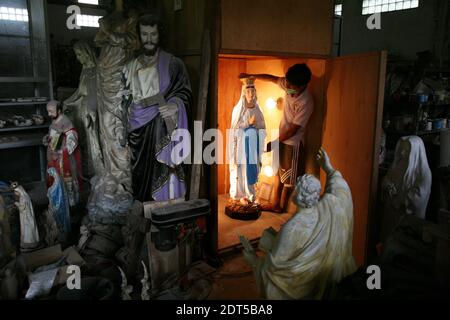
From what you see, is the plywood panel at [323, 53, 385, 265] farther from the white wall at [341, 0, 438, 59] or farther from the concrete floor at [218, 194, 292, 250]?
the white wall at [341, 0, 438, 59]

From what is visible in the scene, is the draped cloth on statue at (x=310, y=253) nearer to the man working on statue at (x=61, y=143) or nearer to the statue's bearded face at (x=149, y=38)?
the statue's bearded face at (x=149, y=38)

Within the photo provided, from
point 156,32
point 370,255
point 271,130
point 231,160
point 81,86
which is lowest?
point 370,255

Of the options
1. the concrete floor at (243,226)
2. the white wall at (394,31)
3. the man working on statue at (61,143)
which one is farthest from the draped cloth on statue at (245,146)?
the white wall at (394,31)

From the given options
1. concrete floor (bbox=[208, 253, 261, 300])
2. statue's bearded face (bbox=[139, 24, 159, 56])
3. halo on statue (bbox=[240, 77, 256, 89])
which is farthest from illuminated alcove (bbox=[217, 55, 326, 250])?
statue's bearded face (bbox=[139, 24, 159, 56])

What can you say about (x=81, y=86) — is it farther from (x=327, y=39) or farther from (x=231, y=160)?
(x=327, y=39)

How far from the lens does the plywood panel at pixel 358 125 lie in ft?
11.1

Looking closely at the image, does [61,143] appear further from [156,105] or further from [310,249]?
[310,249]

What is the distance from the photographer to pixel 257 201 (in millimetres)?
4867

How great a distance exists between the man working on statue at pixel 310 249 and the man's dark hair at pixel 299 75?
2115 mm

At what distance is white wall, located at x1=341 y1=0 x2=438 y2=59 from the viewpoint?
918 cm

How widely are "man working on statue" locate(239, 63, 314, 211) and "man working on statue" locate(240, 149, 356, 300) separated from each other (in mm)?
2096

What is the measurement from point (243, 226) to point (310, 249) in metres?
2.37

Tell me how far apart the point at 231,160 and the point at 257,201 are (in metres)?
0.67

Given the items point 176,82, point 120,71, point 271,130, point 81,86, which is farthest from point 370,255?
point 81,86
